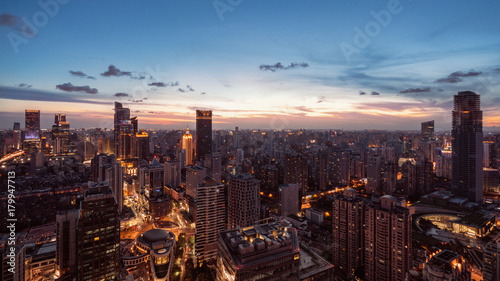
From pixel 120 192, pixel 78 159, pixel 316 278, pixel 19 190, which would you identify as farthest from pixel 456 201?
pixel 78 159

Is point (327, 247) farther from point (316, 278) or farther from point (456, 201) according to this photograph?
point (456, 201)

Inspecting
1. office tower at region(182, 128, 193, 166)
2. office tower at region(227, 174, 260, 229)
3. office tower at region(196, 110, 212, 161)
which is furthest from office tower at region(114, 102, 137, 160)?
office tower at region(227, 174, 260, 229)

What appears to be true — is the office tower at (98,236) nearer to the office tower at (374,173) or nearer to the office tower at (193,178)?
the office tower at (193,178)

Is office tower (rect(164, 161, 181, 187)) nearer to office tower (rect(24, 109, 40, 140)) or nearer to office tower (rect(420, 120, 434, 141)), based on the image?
office tower (rect(24, 109, 40, 140))

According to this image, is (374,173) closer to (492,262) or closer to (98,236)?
(492,262)

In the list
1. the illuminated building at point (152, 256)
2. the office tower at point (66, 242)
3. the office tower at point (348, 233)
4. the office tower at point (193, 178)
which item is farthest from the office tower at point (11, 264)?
the office tower at point (193, 178)
